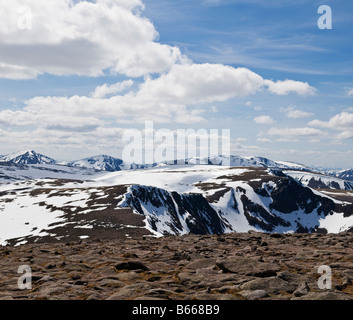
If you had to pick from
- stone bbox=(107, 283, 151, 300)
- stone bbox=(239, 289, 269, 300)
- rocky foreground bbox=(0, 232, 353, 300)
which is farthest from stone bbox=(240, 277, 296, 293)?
stone bbox=(107, 283, 151, 300)

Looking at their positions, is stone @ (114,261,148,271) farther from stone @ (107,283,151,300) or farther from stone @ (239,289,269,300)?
stone @ (239,289,269,300)

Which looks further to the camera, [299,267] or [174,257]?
[174,257]

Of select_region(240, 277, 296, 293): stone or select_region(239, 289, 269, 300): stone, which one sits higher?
select_region(239, 289, 269, 300): stone

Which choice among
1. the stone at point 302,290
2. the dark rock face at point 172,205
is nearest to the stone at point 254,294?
the stone at point 302,290

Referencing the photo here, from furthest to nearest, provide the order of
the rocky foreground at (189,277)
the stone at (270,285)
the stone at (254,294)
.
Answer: the stone at (270,285)
the rocky foreground at (189,277)
the stone at (254,294)

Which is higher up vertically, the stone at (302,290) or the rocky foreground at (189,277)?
the stone at (302,290)

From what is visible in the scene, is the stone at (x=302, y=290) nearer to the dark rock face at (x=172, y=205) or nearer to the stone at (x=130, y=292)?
the stone at (x=130, y=292)

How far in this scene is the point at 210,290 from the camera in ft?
37.9

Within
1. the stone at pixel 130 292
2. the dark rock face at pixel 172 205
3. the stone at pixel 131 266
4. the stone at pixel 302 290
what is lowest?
the dark rock face at pixel 172 205

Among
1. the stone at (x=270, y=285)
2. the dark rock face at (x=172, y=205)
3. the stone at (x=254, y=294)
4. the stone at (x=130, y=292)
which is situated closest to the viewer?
the stone at (x=254, y=294)

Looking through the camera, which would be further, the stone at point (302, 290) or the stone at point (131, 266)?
the stone at point (131, 266)
